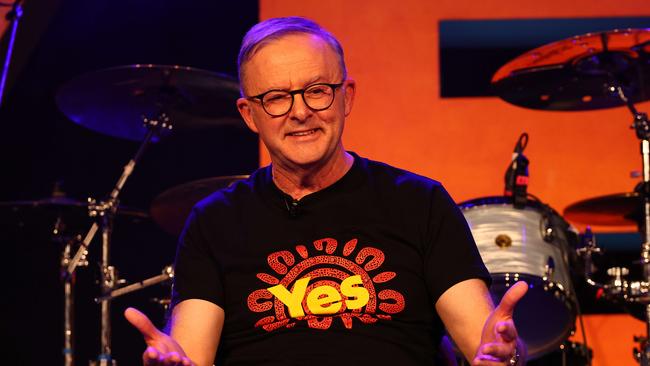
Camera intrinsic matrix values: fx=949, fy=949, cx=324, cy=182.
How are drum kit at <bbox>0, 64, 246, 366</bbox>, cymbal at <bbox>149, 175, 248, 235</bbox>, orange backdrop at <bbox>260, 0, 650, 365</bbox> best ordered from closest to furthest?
cymbal at <bbox>149, 175, 248, 235</bbox> < drum kit at <bbox>0, 64, 246, 366</bbox> < orange backdrop at <bbox>260, 0, 650, 365</bbox>

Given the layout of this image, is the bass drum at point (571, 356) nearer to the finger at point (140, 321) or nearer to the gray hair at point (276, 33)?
the gray hair at point (276, 33)

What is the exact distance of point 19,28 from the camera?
15.7 ft

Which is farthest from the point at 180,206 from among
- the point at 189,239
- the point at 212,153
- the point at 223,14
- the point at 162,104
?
the point at 189,239

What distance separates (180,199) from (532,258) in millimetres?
1412

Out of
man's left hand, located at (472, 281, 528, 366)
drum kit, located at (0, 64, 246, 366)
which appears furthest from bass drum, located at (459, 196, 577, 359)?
man's left hand, located at (472, 281, 528, 366)

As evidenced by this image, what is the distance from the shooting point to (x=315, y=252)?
2.09 m

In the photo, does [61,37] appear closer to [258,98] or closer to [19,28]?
[19,28]

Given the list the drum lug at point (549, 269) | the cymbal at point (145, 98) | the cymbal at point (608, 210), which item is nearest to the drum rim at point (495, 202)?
the drum lug at point (549, 269)

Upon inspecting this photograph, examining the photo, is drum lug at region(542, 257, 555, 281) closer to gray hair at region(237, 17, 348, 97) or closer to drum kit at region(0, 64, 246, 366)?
drum kit at region(0, 64, 246, 366)

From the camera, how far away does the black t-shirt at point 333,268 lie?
2.03m

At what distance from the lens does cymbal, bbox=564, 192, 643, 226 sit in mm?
4055

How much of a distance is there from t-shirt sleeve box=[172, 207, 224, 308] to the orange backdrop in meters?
2.52

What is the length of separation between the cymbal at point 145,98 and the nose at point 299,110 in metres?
1.72

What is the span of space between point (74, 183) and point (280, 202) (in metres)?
2.93
